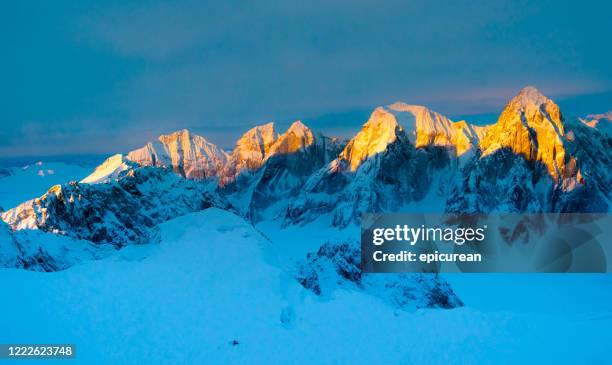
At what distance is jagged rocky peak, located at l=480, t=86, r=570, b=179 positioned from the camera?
13238cm

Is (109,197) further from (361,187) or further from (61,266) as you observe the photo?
(361,187)

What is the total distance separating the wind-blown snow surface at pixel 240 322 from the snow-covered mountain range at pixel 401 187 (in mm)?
6630

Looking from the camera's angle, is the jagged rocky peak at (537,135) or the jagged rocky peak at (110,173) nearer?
the jagged rocky peak at (110,173)

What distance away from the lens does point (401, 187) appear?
181750 millimetres

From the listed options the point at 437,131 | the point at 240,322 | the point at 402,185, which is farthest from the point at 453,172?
the point at 240,322

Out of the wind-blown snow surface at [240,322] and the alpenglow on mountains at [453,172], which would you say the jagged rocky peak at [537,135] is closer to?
the alpenglow on mountains at [453,172]

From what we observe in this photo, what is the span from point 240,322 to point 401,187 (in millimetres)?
166641

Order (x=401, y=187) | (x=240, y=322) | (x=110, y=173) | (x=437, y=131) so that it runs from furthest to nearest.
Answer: (x=437, y=131), (x=401, y=187), (x=110, y=173), (x=240, y=322)

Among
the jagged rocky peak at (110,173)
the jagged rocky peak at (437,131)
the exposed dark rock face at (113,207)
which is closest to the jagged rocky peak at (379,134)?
the jagged rocky peak at (437,131)

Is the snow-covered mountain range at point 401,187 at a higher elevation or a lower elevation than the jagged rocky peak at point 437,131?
lower

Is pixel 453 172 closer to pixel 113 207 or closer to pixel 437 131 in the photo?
pixel 437 131

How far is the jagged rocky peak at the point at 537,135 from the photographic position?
13238 centimetres

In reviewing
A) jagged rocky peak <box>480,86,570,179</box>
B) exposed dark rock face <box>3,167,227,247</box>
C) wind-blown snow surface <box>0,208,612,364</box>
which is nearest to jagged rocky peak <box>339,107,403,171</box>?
jagged rocky peak <box>480,86,570,179</box>

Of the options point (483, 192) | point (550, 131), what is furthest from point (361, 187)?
point (550, 131)
